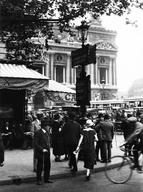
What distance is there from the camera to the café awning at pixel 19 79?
14074 millimetres

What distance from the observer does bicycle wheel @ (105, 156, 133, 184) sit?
8.30m

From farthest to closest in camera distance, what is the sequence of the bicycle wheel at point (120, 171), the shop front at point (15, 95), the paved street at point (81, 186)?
the shop front at point (15, 95)
the bicycle wheel at point (120, 171)
the paved street at point (81, 186)

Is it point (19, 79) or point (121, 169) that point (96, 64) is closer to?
point (19, 79)

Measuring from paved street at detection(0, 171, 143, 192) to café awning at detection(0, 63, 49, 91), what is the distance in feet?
19.3

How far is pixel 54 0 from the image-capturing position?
12.8 meters

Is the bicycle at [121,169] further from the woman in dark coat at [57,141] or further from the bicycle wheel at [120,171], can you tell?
the woman in dark coat at [57,141]

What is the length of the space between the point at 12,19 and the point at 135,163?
6.26m

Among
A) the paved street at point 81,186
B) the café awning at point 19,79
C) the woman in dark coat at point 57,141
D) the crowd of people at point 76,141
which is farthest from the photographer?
the café awning at point 19,79

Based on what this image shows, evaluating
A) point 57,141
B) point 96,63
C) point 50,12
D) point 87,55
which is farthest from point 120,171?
point 96,63

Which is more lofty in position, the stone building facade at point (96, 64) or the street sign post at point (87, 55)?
the stone building facade at point (96, 64)

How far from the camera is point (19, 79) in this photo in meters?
14.3

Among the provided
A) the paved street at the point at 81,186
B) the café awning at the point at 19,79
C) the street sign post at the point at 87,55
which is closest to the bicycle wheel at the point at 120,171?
the paved street at the point at 81,186

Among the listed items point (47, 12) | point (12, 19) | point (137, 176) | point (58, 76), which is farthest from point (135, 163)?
point (58, 76)

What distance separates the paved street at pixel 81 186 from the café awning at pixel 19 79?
588 cm
